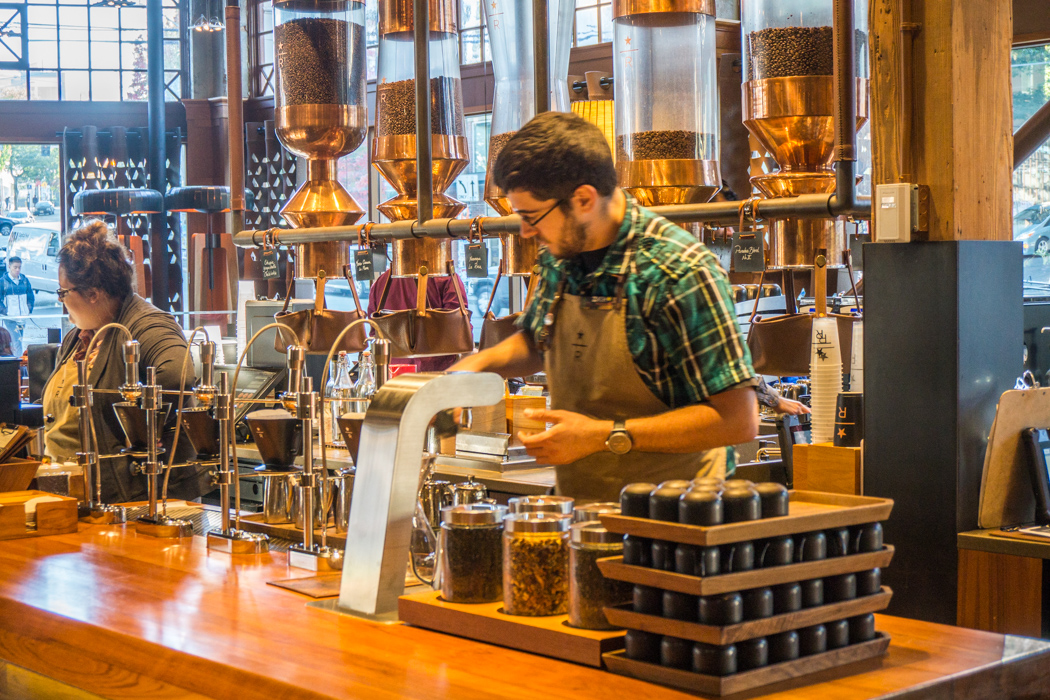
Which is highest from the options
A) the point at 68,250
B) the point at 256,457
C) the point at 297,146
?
the point at 297,146

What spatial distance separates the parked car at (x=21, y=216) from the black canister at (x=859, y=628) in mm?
10114

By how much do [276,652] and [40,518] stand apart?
1.38 m

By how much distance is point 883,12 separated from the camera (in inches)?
113

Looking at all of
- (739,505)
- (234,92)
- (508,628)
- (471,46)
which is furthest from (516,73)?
(471,46)

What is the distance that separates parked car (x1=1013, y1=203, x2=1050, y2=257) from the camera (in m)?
5.73

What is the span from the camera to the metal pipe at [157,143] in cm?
943

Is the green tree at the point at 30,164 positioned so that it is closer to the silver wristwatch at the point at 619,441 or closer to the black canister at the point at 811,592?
the silver wristwatch at the point at 619,441

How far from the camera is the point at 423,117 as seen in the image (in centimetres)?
328

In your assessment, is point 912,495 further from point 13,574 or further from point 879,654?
point 13,574

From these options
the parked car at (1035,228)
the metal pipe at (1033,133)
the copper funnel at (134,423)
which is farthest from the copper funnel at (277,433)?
the parked car at (1035,228)

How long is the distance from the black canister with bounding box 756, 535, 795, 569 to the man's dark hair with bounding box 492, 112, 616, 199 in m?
0.80

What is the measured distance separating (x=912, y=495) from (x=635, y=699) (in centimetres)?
167

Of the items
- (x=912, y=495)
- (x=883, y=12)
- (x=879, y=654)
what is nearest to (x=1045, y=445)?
(x=912, y=495)

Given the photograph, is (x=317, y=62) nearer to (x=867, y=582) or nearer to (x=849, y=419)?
(x=849, y=419)
